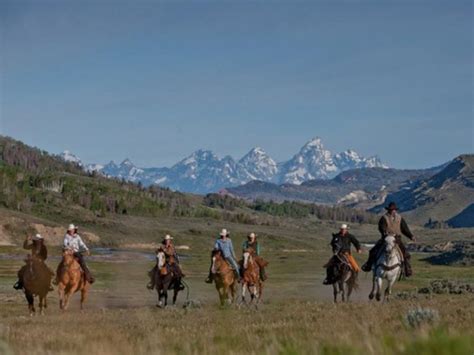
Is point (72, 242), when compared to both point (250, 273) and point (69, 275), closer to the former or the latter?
point (69, 275)

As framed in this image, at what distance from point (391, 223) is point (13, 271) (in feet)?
204

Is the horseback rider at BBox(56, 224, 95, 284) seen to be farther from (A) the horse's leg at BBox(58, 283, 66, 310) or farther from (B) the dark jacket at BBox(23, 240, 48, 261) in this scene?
(B) the dark jacket at BBox(23, 240, 48, 261)

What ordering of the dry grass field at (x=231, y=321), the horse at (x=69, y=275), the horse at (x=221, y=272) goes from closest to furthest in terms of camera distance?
the dry grass field at (x=231, y=321) → the horse at (x=69, y=275) → the horse at (x=221, y=272)

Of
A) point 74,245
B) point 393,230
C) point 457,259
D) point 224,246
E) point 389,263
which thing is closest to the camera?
point 389,263

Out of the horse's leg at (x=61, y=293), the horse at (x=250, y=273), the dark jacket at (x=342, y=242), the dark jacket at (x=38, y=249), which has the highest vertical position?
the dark jacket at (x=342, y=242)

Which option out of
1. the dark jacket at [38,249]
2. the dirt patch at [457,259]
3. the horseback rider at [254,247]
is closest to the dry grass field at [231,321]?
the horseback rider at [254,247]

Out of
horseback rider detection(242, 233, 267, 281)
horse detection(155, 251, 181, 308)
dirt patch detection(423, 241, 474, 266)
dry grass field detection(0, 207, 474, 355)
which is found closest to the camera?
dry grass field detection(0, 207, 474, 355)

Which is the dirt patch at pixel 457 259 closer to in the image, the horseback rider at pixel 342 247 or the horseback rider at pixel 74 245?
the horseback rider at pixel 342 247

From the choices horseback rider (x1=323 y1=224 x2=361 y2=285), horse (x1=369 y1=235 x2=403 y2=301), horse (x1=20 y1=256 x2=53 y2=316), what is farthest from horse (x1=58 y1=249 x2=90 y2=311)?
horse (x1=369 y1=235 x2=403 y2=301)

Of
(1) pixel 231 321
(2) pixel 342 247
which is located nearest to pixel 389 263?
(2) pixel 342 247

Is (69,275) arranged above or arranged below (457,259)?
above

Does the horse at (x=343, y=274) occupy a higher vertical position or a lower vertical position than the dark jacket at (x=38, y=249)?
lower

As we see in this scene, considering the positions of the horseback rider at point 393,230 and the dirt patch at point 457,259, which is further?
the dirt patch at point 457,259

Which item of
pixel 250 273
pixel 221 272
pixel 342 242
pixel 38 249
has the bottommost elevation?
pixel 250 273
